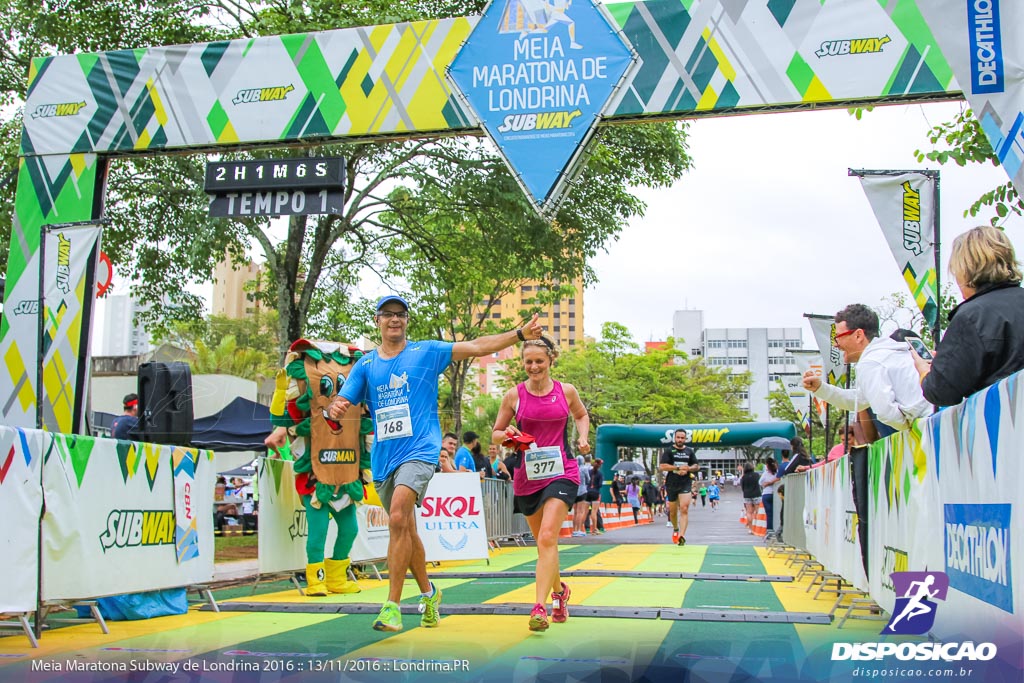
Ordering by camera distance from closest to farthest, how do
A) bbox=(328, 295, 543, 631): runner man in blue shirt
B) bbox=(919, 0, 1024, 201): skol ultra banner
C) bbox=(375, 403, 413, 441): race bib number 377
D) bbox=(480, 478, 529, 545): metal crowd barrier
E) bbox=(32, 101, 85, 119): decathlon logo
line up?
bbox=(328, 295, 543, 631): runner man in blue shirt < bbox=(375, 403, 413, 441): race bib number 377 < bbox=(919, 0, 1024, 201): skol ultra banner < bbox=(32, 101, 85, 119): decathlon logo < bbox=(480, 478, 529, 545): metal crowd barrier

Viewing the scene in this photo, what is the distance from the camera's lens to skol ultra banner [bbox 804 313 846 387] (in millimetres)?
11523

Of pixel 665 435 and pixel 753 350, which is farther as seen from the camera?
pixel 753 350

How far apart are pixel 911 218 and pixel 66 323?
7793 millimetres

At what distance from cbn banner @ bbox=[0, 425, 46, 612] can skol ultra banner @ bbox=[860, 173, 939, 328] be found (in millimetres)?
6809

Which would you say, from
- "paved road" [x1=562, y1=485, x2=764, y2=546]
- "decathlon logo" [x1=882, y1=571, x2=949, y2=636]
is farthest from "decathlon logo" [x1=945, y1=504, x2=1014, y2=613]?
"paved road" [x1=562, y1=485, x2=764, y2=546]

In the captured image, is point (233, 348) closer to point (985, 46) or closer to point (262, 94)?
point (262, 94)

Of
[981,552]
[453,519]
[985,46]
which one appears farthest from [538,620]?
[453,519]

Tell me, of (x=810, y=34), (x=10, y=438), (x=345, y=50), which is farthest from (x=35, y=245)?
(x=810, y=34)

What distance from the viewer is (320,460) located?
28.8 ft

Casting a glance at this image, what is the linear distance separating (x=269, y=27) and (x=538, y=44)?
7449 millimetres

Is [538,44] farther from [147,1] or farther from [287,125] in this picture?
[147,1]

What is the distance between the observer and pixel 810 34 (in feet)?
25.3

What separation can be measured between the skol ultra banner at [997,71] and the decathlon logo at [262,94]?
5.79 meters

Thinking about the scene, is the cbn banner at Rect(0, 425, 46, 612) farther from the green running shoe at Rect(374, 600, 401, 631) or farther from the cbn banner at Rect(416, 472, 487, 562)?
the cbn banner at Rect(416, 472, 487, 562)
